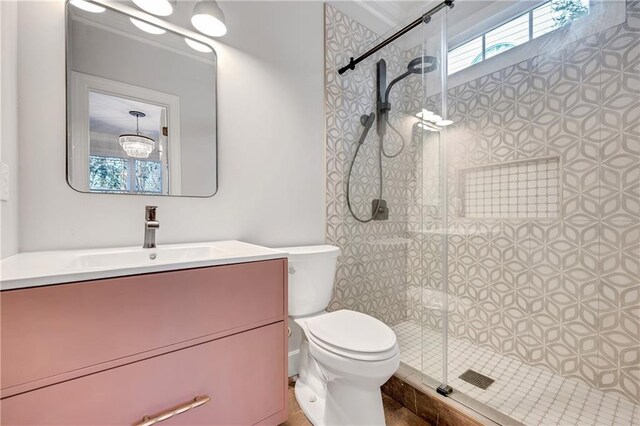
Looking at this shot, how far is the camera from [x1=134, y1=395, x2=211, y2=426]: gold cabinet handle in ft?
2.69

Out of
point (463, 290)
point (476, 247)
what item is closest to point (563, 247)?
point (476, 247)

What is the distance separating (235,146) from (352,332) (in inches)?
45.0

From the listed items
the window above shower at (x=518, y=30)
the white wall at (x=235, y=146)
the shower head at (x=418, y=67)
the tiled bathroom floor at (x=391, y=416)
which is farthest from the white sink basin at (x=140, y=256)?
the window above shower at (x=518, y=30)

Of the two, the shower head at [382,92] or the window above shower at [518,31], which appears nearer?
the window above shower at [518,31]

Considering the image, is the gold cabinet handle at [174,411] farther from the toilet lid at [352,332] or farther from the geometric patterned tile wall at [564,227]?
the geometric patterned tile wall at [564,227]

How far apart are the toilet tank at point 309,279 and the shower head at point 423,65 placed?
1337mm

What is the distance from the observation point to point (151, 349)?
2.74 feet

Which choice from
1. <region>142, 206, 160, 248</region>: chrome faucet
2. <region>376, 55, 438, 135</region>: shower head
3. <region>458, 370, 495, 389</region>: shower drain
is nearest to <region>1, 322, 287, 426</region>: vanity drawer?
<region>142, 206, 160, 248</region>: chrome faucet

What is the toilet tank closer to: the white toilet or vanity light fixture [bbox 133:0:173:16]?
the white toilet

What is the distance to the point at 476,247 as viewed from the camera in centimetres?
195

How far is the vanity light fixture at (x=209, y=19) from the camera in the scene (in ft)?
4.31

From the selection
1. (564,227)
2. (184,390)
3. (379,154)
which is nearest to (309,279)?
(184,390)

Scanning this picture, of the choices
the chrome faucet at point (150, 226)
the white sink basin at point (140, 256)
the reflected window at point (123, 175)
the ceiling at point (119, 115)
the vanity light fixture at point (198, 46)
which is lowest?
the white sink basin at point (140, 256)

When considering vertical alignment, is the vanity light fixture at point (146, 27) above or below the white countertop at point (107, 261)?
above
